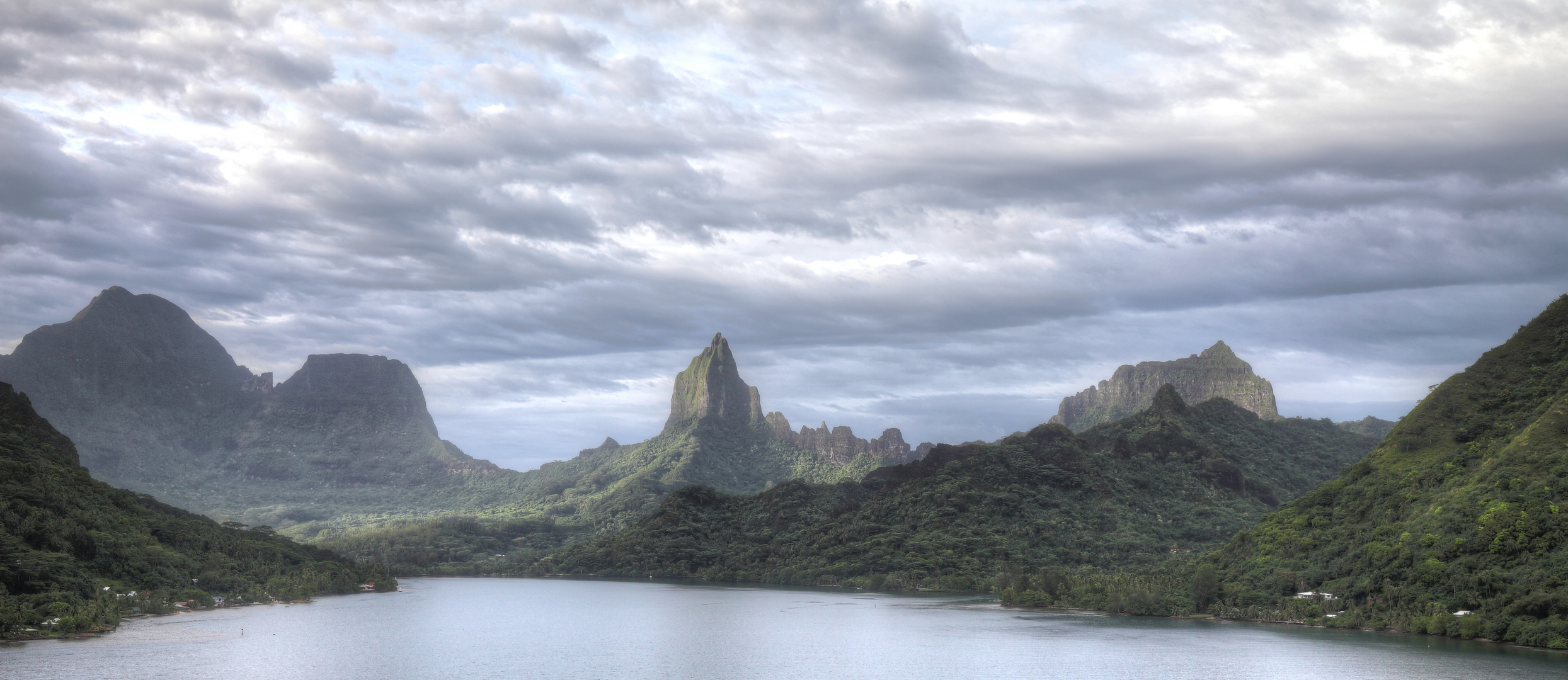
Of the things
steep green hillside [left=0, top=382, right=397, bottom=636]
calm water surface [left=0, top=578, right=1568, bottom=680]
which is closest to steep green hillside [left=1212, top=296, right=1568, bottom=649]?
calm water surface [left=0, top=578, right=1568, bottom=680]

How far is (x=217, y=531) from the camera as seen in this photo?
135625 mm

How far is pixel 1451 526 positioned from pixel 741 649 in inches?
2440

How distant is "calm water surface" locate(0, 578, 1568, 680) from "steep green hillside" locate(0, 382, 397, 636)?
372cm

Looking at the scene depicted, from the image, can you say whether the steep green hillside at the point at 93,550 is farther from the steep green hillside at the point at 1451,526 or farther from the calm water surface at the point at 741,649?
the steep green hillside at the point at 1451,526

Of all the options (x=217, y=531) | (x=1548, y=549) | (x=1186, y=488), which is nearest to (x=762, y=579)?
(x=1186, y=488)

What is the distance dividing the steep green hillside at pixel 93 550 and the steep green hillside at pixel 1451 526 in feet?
357

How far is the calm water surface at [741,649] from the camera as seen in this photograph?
70.9 metres

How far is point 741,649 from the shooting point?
308 ft

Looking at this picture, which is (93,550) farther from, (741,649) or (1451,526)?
(1451,526)

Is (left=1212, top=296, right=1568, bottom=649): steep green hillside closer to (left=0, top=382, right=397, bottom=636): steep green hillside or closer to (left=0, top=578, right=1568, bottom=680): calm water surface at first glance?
(left=0, top=578, right=1568, bottom=680): calm water surface

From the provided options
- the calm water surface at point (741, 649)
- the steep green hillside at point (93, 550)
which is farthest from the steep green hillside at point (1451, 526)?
the steep green hillside at point (93, 550)

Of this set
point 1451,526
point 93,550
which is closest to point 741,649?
point 1451,526

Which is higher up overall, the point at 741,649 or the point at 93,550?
the point at 93,550

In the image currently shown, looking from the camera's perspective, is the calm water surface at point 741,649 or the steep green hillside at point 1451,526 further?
the steep green hillside at point 1451,526
